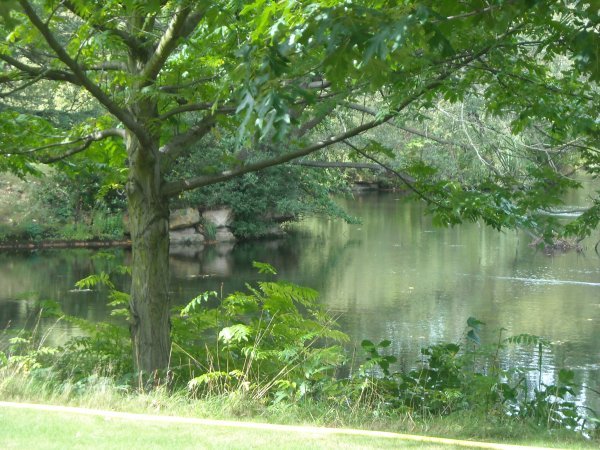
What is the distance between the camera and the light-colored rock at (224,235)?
31.8m

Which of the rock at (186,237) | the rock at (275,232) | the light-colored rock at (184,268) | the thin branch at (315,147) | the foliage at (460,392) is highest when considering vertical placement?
the thin branch at (315,147)

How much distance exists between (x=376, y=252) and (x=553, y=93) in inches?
780

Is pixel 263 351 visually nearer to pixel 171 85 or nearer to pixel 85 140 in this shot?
pixel 171 85

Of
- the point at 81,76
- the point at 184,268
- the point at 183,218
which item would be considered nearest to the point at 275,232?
the point at 183,218

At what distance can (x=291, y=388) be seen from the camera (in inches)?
273

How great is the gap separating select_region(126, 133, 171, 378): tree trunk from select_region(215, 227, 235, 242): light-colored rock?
944 inches

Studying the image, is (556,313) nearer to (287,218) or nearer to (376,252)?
(376,252)

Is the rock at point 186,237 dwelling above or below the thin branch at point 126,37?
below

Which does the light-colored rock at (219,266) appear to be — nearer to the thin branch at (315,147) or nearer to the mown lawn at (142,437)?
the thin branch at (315,147)

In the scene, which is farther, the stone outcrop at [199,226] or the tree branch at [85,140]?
the stone outcrop at [199,226]

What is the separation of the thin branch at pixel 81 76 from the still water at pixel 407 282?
3.97 metres

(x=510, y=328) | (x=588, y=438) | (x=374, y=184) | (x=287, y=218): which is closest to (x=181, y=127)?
(x=588, y=438)

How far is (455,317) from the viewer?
1706cm

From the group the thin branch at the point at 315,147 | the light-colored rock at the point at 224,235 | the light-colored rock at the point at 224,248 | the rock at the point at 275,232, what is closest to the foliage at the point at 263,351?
the thin branch at the point at 315,147
